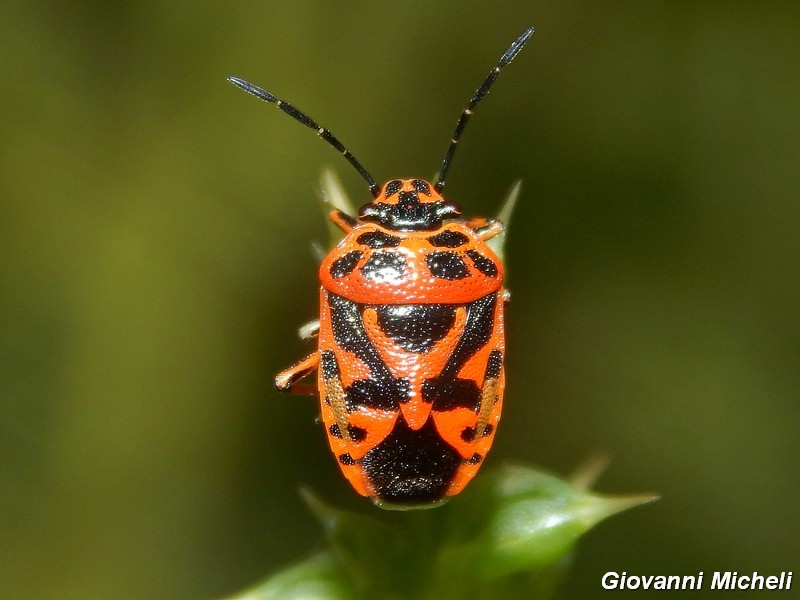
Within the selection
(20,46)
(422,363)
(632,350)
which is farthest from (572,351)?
(20,46)

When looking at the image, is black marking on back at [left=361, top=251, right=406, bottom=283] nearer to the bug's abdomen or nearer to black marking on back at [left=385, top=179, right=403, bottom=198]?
the bug's abdomen

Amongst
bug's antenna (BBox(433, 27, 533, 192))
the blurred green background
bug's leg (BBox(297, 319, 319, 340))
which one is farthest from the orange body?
the blurred green background

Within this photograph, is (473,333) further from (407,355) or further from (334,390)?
(334,390)

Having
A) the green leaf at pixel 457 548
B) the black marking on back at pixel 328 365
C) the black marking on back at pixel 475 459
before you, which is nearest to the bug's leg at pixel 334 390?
the black marking on back at pixel 328 365

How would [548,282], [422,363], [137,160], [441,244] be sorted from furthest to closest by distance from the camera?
[548,282] → [137,160] → [441,244] → [422,363]

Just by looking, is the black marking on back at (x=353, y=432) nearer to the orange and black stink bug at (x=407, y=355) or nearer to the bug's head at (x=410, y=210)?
the orange and black stink bug at (x=407, y=355)

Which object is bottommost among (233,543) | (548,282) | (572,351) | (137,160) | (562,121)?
(233,543)

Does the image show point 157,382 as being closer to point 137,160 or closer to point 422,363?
point 137,160
